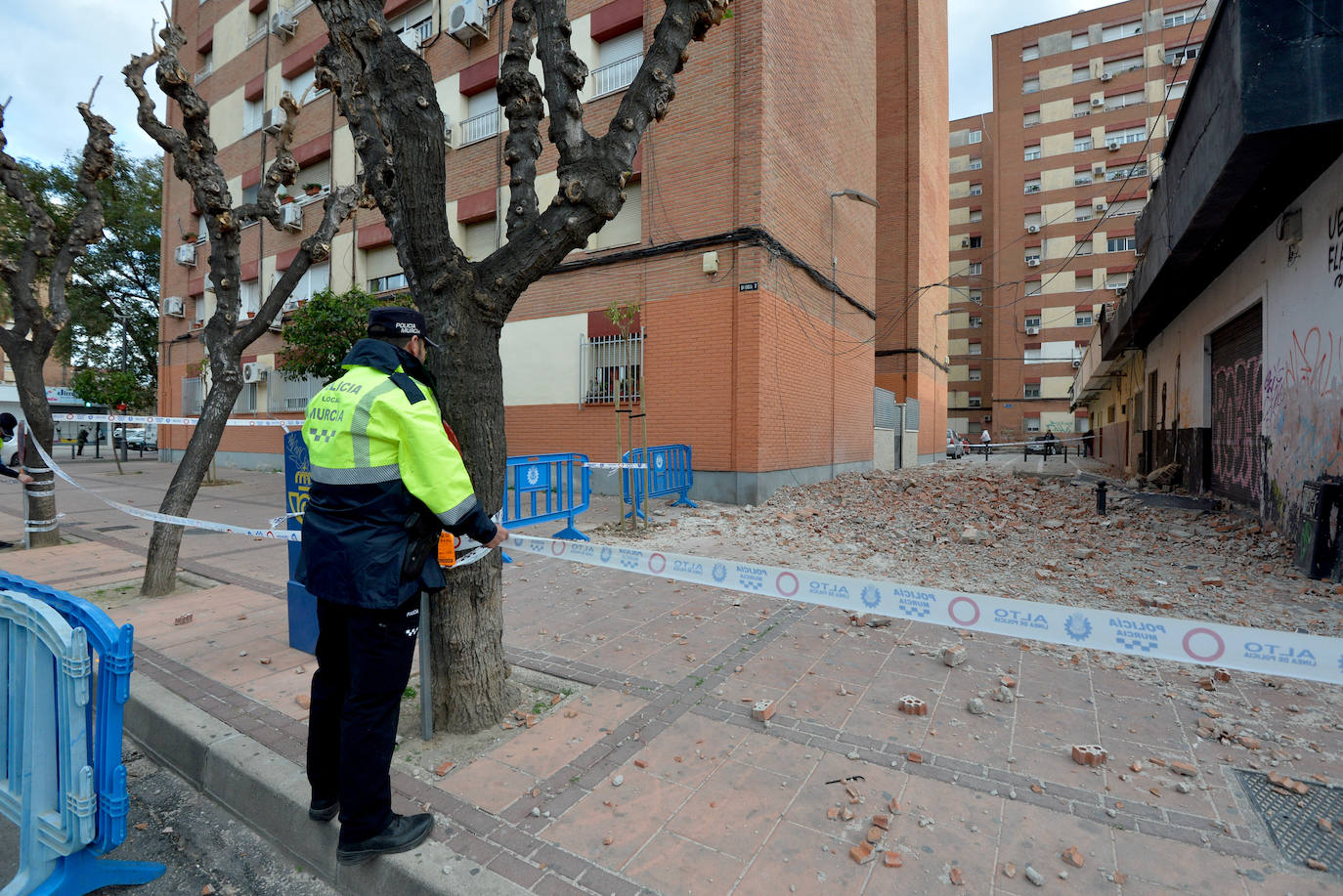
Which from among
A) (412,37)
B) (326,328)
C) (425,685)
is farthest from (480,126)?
(425,685)

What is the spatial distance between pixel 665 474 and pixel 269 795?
7995 millimetres

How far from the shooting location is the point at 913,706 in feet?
11.3

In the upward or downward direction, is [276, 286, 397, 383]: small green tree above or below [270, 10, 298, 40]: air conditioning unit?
below

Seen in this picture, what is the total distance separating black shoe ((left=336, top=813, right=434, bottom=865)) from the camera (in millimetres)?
2350

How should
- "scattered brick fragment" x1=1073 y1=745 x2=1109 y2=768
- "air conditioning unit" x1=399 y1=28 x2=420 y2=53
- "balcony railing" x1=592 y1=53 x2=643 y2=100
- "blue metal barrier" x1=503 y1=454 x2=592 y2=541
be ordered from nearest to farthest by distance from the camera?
"scattered brick fragment" x1=1073 y1=745 x2=1109 y2=768 → "blue metal barrier" x1=503 y1=454 x2=592 y2=541 → "balcony railing" x1=592 y1=53 x2=643 y2=100 → "air conditioning unit" x1=399 y1=28 x2=420 y2=53

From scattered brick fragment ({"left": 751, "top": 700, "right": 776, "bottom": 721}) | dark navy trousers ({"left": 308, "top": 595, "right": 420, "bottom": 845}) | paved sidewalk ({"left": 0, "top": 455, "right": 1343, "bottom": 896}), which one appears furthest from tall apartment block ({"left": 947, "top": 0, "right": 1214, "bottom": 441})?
dark navy trousers ({"left": 308, "top": 595, "right": 420, "bottom": 845})

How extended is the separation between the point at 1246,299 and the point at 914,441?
1421cm

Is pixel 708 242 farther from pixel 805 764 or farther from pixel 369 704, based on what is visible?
pixel 369 704

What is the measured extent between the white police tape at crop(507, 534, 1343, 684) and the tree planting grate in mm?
683

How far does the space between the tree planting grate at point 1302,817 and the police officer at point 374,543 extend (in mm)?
3217

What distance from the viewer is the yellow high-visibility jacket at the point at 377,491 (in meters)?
2.32

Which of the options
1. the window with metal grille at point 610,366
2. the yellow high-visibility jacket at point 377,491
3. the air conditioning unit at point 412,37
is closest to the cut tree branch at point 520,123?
the yellow high-visibility jacket at point 377,491

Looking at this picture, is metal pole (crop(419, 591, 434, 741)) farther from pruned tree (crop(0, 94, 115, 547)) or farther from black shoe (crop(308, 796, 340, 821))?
pruned tree (crop(0, 94, 115, 547))

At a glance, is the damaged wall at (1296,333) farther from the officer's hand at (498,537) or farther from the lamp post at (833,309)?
the officer's hand at (498,537)
